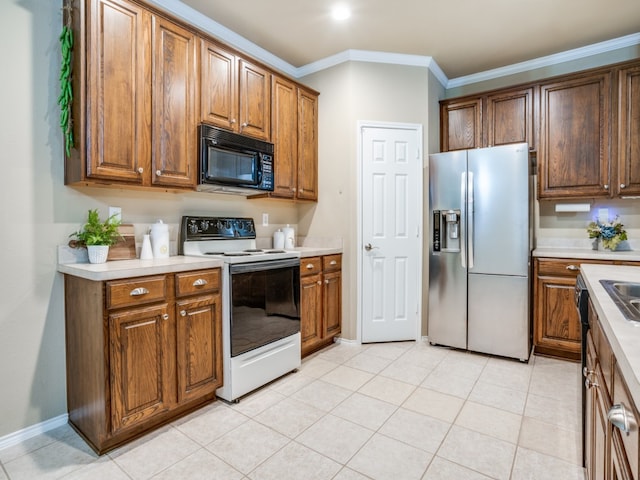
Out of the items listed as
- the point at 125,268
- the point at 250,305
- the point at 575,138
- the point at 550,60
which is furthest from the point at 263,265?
the point at 550,60

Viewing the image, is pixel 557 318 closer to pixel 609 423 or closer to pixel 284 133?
pixel 609 423

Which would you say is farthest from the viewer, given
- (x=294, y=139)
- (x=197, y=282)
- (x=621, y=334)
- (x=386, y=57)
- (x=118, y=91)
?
(x=386, y=57)

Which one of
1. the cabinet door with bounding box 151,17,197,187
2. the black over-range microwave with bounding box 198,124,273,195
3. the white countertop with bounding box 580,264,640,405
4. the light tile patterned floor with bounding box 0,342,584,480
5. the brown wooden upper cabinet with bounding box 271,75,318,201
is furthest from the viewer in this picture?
the brown wooden upper cabinet with bounding box 271,75,318,201

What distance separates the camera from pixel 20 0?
76.4 inches

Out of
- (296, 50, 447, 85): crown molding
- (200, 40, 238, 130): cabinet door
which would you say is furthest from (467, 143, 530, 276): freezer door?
(200, 40, 238, 130): cabinet door

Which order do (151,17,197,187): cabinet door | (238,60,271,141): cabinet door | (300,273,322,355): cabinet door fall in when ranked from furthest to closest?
1. (300,273,322,355): cabinet door
2. (238,60,271,141): cabinet door
3. (151,17,197,187): cabinet door

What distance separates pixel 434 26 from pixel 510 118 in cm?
117

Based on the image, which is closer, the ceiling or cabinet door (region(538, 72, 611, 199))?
the ceiling

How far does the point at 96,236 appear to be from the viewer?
6.81 ft

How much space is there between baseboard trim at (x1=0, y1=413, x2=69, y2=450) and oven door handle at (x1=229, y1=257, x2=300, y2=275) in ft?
4.24

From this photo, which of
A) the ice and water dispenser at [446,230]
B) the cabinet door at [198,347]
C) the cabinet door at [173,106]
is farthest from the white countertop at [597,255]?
the cabinet door at [173,106]

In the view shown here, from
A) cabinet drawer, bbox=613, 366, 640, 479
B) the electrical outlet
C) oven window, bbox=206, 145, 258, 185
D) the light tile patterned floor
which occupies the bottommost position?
the light tile patterned floor

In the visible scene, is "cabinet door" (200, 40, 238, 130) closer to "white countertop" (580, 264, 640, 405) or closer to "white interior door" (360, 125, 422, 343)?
"white interior door" (360, 125, 422, 343)

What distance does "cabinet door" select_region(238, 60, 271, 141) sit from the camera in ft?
9.17
